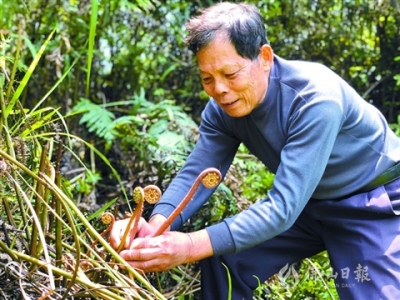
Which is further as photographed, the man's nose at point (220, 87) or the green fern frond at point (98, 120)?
the green fern frond at point (98, 120)

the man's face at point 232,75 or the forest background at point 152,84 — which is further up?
the man's face at point 232,75

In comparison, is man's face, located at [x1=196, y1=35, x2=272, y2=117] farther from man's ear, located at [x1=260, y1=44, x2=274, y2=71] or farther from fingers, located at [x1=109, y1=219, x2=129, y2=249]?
fingers, located at [x1=109, y1=219, x2=129, y2=249]

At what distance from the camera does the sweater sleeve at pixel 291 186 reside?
1819 mm

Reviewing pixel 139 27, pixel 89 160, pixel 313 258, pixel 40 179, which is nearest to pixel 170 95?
pixel 139 27

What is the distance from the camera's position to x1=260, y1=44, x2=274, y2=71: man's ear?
6.58ft

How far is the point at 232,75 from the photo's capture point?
1.92m

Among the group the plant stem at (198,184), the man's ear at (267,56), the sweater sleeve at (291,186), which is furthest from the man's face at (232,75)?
the plant stem at (198,184)

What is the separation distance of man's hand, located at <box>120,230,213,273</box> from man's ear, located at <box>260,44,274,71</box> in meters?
0.61

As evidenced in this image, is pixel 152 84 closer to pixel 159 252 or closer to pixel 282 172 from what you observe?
pixel 282 172

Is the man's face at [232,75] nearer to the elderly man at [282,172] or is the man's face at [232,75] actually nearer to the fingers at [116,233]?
the elderly man at [282,172]

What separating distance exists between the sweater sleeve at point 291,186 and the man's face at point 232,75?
7.2 inches

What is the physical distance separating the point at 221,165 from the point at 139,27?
228 centimetres

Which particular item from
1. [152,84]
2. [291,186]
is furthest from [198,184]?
[152,84]

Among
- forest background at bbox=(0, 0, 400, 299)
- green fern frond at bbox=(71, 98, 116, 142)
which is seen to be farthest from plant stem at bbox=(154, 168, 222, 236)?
green fern frond at bbox=(71, 98, 116, 142)
